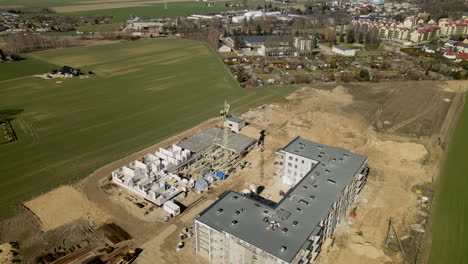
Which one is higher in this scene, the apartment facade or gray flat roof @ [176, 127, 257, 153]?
the apartment facade

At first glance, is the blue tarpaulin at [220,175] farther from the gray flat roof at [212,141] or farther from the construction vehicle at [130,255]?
the construction vehicle at [130,255]

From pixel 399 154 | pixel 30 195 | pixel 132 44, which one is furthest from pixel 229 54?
pixel 30 195

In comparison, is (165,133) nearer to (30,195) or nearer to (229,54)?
(30,195)

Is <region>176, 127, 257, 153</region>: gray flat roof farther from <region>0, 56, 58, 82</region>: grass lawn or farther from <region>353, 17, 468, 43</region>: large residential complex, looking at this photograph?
<region>353, 17, 468, 43</region>: large residential complex

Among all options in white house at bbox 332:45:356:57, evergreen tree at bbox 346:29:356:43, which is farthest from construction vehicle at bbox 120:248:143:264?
evergreen tree at bbox 346:29:356:43

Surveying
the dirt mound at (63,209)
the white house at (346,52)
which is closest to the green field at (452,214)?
the dirt mound at (63,209)

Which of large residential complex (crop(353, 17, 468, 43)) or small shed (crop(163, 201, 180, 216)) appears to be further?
large residential complex (crop(353, 17, 468, 43))
